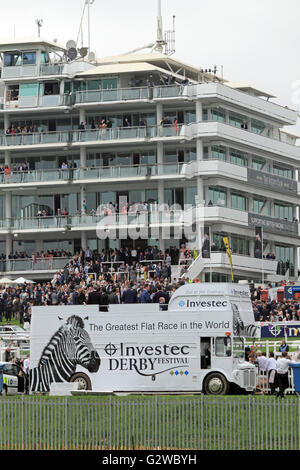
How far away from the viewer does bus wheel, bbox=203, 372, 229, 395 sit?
1688 inches

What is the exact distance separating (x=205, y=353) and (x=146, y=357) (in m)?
2.00

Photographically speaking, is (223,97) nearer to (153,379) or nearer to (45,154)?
(45,154)

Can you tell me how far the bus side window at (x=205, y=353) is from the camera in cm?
4338

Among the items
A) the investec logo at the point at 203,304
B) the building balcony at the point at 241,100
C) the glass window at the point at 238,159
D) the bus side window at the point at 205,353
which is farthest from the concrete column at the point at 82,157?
the bus side window at the point at 205,353

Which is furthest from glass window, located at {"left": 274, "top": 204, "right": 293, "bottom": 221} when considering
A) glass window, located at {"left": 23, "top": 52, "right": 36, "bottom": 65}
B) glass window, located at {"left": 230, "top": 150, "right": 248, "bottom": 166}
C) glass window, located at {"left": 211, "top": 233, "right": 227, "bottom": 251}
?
glass window, located at {"left": 23, "top": 52, "right": 36, "bottom": 65}

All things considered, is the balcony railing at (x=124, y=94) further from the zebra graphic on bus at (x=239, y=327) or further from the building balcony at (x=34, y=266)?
the zebra graphic on bus at (x=239, y=327)

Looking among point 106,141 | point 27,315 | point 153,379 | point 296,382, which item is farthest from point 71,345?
point 106,141

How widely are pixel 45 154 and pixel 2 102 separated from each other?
180 inches

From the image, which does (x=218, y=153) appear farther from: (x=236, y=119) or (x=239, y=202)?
(x=239, y=202)

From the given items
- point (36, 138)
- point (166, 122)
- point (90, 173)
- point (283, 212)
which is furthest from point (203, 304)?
point (283, 212)

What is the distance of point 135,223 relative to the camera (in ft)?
284

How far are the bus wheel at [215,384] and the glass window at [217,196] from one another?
151 ft

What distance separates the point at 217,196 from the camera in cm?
8969
